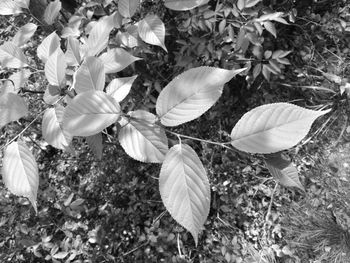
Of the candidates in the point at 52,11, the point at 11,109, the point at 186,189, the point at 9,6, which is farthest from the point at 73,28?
the point at 186,189

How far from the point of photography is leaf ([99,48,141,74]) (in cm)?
105

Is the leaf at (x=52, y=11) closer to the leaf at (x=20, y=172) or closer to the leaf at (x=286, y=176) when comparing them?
the leaf at (x=20, y=172)

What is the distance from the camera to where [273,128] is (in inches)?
27.9

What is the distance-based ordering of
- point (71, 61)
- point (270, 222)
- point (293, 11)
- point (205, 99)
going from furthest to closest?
point (270, 222), point (293, 11), point (71, 61), point (205, 99)

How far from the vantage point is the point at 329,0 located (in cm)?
192

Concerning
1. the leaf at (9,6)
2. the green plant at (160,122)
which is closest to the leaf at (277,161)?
the green plant at (160,122)

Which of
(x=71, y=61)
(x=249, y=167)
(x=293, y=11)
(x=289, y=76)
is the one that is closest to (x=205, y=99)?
(x=71, y=61)

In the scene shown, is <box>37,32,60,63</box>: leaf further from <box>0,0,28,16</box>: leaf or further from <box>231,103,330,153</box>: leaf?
<box>231,103,330,153</box>: leaf

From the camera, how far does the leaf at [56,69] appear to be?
0.94 meters

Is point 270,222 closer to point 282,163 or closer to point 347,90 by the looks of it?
point 347,90

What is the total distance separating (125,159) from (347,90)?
138 cm

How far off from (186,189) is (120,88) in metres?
0.42

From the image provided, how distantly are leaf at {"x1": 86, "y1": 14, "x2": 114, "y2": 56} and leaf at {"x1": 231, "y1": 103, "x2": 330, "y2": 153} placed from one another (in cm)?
58

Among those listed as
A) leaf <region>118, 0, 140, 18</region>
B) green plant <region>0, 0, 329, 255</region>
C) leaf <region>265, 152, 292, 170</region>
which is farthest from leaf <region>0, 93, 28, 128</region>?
leaf <region>265, 152, 292, 170</region>
